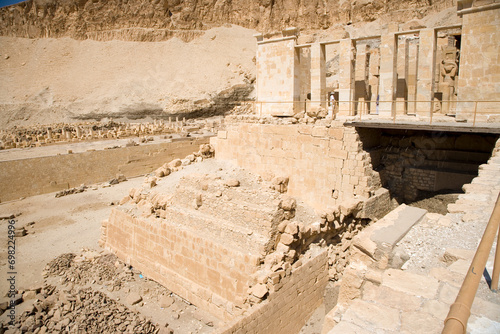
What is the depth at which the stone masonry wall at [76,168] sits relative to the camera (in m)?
14.6

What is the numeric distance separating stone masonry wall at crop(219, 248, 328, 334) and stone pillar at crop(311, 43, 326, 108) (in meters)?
6.02

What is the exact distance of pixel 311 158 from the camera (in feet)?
33.2

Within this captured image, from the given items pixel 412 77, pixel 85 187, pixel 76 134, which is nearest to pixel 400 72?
pixel 412 77

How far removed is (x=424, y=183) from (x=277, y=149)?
14.6 ft

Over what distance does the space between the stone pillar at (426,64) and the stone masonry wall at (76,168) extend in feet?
45.8

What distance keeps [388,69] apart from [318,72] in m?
2.21

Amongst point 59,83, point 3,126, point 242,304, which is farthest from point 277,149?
point 59,83

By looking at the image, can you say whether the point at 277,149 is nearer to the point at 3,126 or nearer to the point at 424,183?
the point at 424,183

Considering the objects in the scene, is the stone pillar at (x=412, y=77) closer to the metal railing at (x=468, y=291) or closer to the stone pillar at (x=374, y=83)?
the stone pillar at (x=374, y=83)

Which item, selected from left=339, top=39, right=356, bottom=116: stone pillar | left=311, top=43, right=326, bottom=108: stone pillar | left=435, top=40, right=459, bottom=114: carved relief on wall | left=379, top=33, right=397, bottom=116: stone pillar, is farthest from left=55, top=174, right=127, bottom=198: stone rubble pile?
left=435, top=40, right=459, bottom=114: carved relief on wall

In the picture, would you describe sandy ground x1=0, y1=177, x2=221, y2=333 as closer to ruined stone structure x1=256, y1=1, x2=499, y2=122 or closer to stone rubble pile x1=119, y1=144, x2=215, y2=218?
stone rubble pile x1=119, y1=144, x2=215, y2=218

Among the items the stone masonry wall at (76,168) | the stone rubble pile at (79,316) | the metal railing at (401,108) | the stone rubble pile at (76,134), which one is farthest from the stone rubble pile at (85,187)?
the metal railing at (401,108)

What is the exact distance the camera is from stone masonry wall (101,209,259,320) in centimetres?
665

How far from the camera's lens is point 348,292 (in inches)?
168
